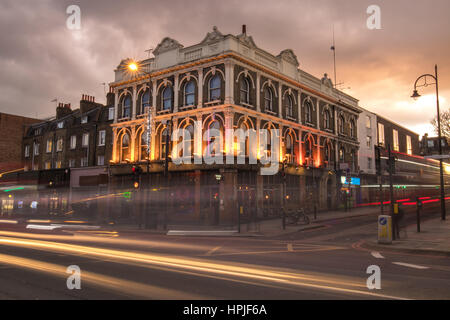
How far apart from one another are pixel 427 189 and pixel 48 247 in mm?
47040

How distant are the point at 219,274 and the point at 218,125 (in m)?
19.6

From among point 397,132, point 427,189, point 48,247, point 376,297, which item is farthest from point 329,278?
point 397,132

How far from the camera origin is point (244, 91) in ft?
93.8

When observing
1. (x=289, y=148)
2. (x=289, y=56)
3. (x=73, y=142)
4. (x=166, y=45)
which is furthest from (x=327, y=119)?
(x=73, y=142)

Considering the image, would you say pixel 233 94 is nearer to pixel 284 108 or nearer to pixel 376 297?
pixel 284 108

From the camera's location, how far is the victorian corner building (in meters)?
26.8

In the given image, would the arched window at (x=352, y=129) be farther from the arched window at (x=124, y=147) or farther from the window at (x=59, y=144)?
the window at (x=59, y=144)

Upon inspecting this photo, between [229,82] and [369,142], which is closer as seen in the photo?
[229,82]

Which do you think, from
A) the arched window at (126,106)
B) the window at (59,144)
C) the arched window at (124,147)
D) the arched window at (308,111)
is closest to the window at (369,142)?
the arched window at (308,111)

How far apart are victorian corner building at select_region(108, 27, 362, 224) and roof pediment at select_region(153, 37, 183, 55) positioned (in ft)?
0.28

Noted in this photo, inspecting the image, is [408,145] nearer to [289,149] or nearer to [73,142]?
[289,149]

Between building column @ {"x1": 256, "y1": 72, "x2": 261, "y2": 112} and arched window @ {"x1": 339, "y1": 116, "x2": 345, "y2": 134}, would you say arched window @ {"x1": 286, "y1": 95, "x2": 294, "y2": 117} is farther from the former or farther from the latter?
arched window @ {"x1": 339, "y1": 116, "x2": 345, "y2": 134}

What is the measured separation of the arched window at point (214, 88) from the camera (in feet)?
90.8

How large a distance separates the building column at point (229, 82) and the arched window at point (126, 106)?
38.7 feet
